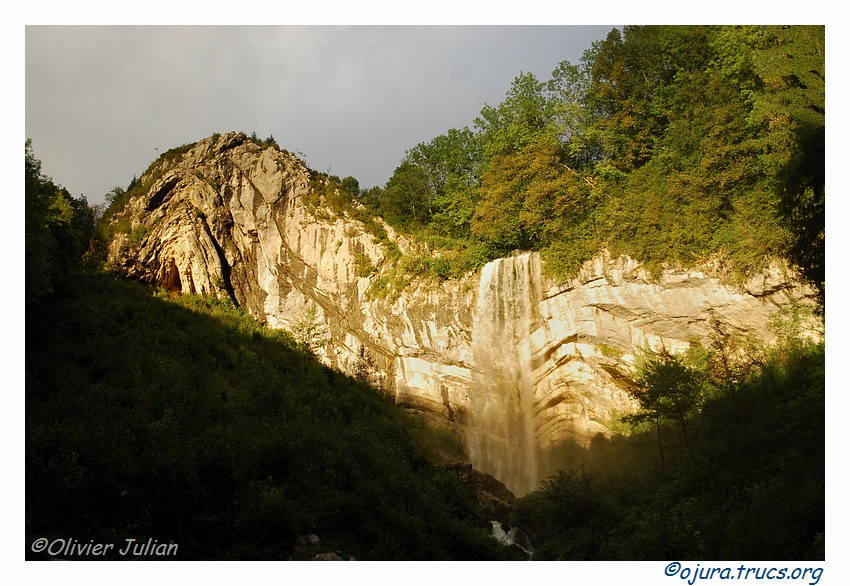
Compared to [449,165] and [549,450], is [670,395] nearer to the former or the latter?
[549,450]

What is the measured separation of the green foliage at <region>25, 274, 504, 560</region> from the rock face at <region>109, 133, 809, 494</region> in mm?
2375

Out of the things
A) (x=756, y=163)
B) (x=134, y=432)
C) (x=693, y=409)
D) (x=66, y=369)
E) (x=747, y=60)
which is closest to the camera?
(x=134, y=432)

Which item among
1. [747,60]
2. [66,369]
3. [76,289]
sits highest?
[747,60]

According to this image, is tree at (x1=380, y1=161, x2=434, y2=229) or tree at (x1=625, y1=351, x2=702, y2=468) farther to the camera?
tree at (x1=380, y1=161, x2=434, y2=229)

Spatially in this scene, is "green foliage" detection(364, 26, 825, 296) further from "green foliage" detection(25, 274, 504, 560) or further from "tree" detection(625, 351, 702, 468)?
"green foliage" detection(25, 274, 504, 560)

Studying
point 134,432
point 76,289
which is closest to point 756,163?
point 134,432

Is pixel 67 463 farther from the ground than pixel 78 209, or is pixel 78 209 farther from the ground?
pixel 78 209

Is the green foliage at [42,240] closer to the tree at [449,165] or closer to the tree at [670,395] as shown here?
the tree at [449,165]

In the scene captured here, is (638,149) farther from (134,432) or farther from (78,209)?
(78,209)

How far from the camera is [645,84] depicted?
76.6 feet

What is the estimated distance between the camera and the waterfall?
2188 centimetres

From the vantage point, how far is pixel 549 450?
21.7 metres

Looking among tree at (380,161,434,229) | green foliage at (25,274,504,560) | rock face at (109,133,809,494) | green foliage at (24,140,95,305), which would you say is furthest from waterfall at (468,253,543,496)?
green foliage at (24,140,95,305)

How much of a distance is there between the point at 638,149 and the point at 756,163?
5.36 meters
